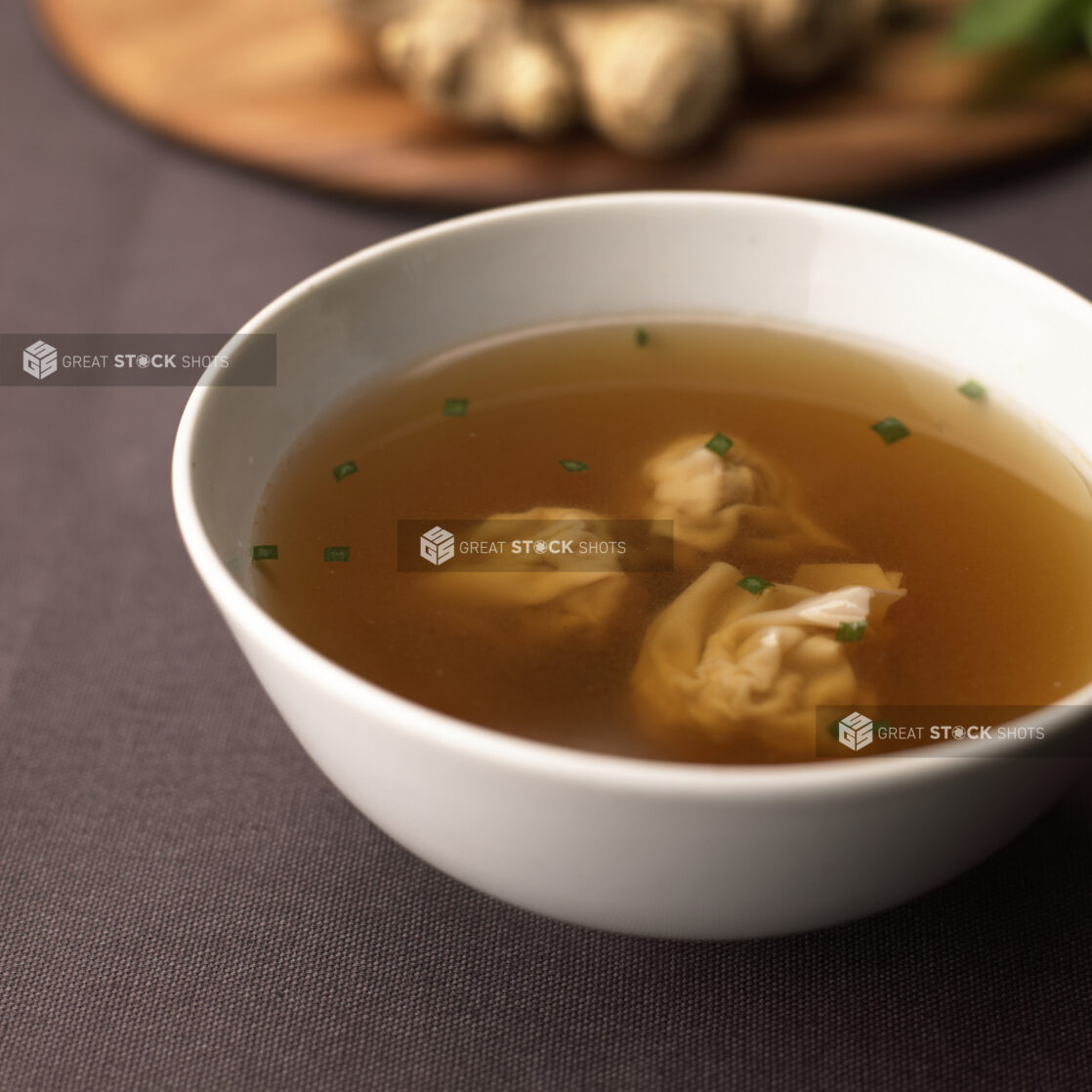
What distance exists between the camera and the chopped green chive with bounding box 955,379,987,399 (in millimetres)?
1462

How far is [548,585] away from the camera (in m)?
1.31

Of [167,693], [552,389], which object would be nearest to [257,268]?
[552,389]

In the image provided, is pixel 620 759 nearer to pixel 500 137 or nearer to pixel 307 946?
pixel 307 946

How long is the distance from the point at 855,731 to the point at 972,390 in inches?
21.6

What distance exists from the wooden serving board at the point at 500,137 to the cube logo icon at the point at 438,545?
93 cm

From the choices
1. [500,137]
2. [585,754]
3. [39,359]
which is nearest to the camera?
[585,754]

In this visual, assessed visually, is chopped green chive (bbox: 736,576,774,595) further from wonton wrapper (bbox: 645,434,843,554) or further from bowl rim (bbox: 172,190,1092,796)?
bowl rim (bbox: 172,190,1092,796)

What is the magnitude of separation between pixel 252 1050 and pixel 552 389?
2.79ft

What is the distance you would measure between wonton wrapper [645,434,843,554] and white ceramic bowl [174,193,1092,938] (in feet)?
0.83

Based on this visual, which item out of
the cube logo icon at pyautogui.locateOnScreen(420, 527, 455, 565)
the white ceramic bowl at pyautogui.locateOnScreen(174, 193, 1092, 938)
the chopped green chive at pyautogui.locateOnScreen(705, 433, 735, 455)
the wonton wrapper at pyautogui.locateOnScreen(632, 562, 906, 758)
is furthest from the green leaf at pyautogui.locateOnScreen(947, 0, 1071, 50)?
the cube logo icon at pyautogui.locateOnScreen(420, 527, 455, 565)

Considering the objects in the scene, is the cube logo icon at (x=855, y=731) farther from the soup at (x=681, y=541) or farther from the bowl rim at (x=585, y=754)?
the bowl rim at (x=585, y=754)

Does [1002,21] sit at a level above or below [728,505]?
above

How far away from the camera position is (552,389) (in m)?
1.55

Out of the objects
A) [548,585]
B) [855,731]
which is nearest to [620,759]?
[855,731]
